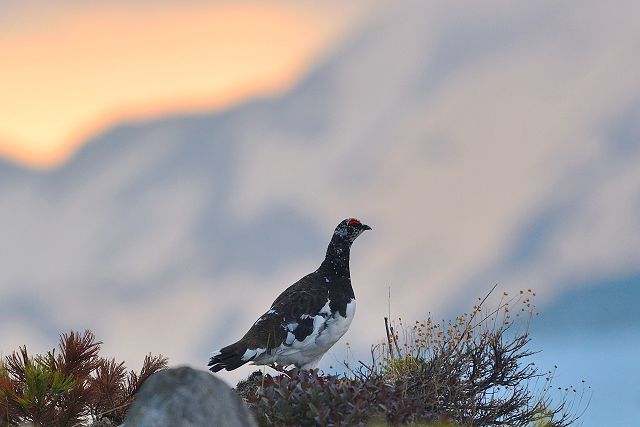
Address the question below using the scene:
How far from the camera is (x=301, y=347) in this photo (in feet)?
37.5

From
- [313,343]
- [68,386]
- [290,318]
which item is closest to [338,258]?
[290,318]

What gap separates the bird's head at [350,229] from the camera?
1262 centimetres

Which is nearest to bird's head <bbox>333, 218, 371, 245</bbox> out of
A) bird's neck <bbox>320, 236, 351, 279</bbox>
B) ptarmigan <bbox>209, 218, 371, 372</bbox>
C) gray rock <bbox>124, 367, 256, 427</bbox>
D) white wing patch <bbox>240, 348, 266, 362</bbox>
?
bird's neck <bbox>320, 236, 351, 279</bbox>

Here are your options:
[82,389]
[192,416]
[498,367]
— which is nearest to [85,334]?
[82,389]

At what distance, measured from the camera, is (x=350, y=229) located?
12.6m

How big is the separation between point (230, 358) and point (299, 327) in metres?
0.96

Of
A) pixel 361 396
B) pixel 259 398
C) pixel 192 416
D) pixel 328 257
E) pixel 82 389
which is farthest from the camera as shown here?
pixel 328 257

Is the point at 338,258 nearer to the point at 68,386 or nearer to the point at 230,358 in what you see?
the point at 230,358

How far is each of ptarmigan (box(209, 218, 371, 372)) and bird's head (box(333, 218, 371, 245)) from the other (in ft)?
1.90

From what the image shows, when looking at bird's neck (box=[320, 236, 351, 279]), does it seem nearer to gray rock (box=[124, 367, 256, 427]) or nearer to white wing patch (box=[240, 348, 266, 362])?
white wing patch (box=[240, 348, 266, 362])

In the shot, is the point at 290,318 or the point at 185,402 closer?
the point at 185,402

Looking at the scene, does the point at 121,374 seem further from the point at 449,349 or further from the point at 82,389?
the point at 449,349

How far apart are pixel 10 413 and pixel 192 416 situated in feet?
13.9

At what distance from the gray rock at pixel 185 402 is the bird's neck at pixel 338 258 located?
232 inches
